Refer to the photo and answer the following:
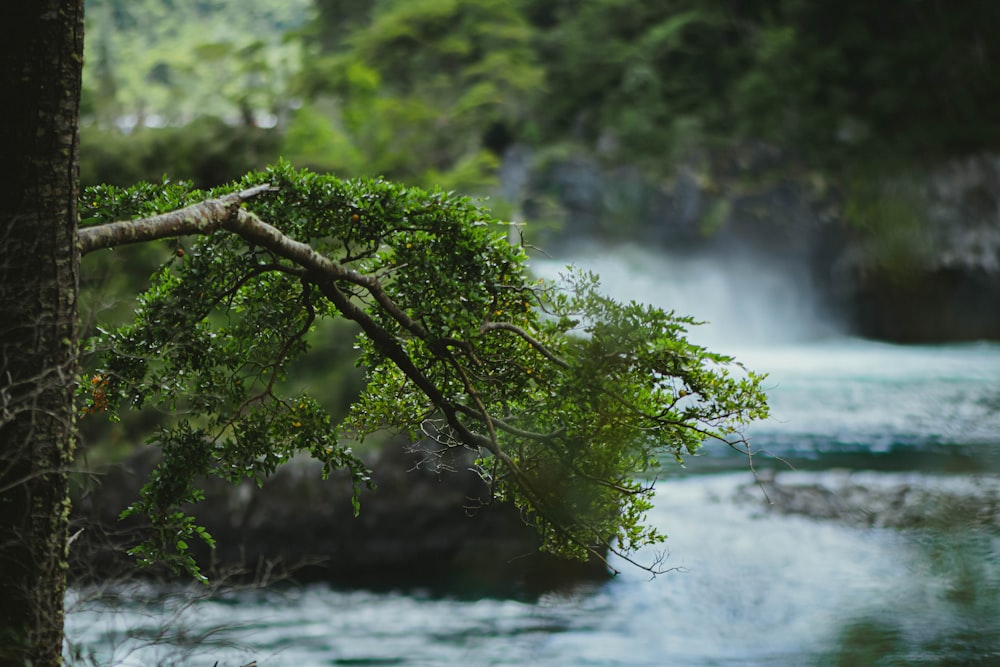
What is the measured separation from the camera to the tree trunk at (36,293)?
3.16 meters

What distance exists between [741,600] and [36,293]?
7.89 meters

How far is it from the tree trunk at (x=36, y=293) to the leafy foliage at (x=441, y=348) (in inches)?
28.4

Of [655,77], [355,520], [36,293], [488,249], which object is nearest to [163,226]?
[36,293]

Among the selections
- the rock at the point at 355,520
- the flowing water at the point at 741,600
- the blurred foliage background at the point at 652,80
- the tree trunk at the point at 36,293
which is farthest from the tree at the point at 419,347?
the blurred foliage background at the point at 652,80

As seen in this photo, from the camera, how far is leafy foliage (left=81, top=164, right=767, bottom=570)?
3975mm

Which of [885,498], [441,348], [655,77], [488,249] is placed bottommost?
[885,498]

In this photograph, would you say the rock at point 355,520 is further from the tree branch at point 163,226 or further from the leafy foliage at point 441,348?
the tree branch at point 163,226

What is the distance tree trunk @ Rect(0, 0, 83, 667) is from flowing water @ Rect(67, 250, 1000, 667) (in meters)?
2.65

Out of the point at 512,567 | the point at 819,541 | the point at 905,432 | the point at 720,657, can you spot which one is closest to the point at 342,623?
the point at 512,567

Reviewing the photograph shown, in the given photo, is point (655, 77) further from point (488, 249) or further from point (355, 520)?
point (488, 249)

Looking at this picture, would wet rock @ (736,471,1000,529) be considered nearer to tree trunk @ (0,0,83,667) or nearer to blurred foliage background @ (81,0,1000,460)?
tree trunk @ (0,0,83,667)

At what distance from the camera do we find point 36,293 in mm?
3217

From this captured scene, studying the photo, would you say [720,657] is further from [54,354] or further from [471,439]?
[54,354]

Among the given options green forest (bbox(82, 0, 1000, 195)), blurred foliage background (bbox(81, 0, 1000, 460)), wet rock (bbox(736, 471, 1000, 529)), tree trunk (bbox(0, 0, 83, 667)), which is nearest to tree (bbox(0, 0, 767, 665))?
tree trunk (bbox(0, 0, 83, 667))
